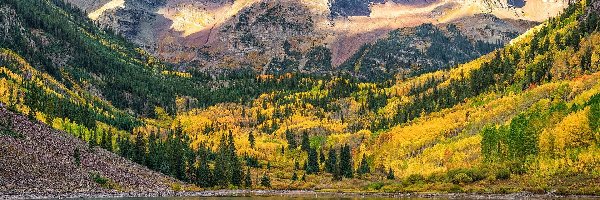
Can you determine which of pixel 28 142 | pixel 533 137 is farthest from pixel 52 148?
pixel 533 137

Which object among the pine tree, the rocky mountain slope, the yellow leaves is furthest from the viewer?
the yellow leaves

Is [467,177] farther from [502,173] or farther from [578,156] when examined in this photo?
[578,156]

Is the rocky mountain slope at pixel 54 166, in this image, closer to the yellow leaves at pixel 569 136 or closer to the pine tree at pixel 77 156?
the pine tree at pixel 77 156

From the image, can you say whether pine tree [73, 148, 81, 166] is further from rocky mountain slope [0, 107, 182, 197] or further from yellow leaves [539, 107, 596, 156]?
yellow leaves [539, 107, 596, 156]

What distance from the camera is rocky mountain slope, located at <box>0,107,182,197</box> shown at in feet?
501

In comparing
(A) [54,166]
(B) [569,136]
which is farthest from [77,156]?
(B) [569,136]

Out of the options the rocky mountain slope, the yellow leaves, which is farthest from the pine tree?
the yellow leaves

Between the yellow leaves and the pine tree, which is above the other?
the yellow leaves

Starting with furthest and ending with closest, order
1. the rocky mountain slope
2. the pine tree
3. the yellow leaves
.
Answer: the yellow leaves < the pine tree < the rocky mountain slope

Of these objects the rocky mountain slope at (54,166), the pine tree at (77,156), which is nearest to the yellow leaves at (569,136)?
the rocky mountain slope at (54,166)

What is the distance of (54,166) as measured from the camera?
6476 inches

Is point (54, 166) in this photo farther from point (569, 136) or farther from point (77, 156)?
point (569, 136)

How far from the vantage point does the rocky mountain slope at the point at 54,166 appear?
153 meters

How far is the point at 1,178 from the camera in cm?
14675
